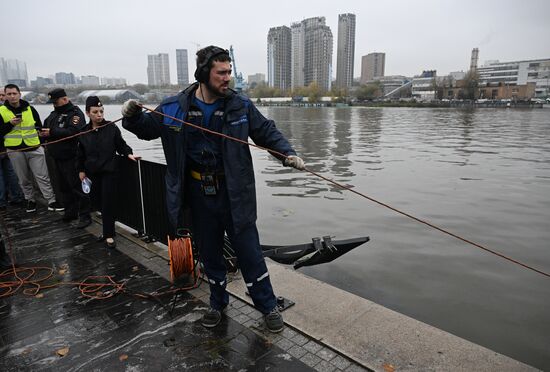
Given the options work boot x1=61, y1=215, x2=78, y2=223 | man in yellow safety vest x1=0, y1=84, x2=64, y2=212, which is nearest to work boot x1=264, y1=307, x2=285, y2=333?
work boot x1=61, y1=215, x2=78, y2=223

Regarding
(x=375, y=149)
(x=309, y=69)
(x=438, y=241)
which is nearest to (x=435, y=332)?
(x=438, y=241)

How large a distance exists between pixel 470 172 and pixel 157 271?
1263 centimetres

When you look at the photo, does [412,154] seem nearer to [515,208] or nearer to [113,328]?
[515,208]

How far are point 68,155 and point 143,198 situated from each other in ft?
6.24

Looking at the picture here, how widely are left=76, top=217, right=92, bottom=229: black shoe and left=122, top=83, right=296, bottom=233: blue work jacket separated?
360 centimetres

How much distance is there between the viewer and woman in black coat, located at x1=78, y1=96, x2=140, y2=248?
4.97 m

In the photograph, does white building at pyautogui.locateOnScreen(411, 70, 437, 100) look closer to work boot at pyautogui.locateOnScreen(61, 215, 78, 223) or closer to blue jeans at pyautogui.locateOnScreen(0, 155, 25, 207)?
blue jeans at pyautogui.locateOnScreen(0, 155, 25, 207)

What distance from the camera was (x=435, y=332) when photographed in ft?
10.3

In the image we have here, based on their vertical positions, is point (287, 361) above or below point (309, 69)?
below

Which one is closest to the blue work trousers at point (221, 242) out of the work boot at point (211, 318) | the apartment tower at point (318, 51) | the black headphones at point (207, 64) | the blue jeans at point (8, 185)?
the work boot at point (211, 318)

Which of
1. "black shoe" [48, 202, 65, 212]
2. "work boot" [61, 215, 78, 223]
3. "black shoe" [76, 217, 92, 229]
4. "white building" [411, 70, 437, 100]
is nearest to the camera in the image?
"black shoe" [76, 217, 92, 229]

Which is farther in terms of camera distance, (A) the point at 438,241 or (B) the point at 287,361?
(A) the point at 438,241

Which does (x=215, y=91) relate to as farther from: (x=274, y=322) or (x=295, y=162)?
(x=274, y=322)

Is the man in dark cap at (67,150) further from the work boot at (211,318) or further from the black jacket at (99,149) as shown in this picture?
the work boot at (211,318)
